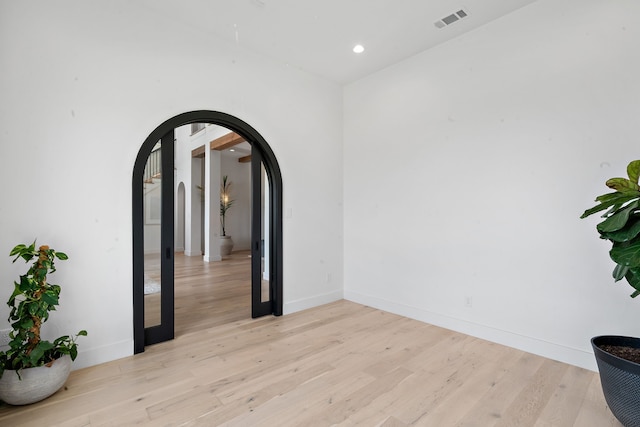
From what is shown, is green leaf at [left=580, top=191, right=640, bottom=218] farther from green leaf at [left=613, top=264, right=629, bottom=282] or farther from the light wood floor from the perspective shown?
the light wood floor

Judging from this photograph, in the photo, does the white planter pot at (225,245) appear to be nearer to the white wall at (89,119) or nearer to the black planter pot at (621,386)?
the white wall at (89,119)

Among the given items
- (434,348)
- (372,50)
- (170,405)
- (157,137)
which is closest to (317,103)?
(372,50)

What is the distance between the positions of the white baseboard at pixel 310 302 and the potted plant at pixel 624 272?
9.69ft

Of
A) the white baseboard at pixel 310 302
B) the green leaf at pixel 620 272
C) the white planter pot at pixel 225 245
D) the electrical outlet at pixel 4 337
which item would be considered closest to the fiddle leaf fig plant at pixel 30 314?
the electrical outlet at pixel 4 337

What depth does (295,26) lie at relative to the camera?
3.22 m

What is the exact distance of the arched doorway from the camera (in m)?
2.88

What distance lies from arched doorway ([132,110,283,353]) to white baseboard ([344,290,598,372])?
1.49 metres

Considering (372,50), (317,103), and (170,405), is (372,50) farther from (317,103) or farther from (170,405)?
(170,405)

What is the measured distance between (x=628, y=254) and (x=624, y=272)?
0.88 feet

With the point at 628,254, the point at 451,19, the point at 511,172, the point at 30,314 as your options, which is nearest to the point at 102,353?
the point at 30,314

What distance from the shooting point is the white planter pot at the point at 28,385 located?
204 cm

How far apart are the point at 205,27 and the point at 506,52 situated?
3.02 m

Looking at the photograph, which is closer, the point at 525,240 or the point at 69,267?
the point at 69,267

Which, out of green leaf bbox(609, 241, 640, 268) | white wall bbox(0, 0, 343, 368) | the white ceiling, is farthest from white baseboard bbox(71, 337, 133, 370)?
green leaf bbox(609, 241, 640, 268)
